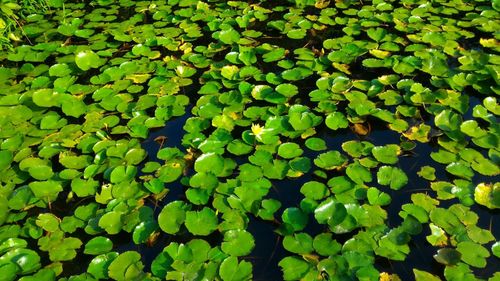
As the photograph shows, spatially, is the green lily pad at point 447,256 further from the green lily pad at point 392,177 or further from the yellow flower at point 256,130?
the yellow flower at point 256,130

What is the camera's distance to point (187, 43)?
377cm

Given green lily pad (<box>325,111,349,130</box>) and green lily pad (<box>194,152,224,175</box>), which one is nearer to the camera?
green lily pad (<box>194,152,224,175</box>)

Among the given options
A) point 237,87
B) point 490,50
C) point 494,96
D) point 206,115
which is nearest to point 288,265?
point 206,115

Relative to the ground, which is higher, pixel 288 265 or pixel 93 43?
pixel 93 43

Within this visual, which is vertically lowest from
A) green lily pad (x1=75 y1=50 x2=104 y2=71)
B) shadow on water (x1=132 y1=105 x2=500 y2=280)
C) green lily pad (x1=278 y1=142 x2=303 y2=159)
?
shadow on water (x1=132 y1=105 x2=500 y2=280)

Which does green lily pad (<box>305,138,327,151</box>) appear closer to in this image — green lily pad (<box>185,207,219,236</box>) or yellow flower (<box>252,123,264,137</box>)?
yellow flower (<box>252,123,264,137</box>)

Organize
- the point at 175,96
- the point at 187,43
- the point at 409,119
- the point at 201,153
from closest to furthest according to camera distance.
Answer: the point at 201,153, the point at 409,119, the point at 175,96, the point at 187,43

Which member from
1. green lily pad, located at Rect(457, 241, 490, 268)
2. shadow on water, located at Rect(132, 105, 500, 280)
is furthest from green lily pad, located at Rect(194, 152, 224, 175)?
green lily pad, located at Rect(457, 241, 490, 268)

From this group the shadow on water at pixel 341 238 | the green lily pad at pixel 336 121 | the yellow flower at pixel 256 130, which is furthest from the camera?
the green lily pad at pixel 336 121

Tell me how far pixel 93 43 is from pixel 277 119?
83.8 inches

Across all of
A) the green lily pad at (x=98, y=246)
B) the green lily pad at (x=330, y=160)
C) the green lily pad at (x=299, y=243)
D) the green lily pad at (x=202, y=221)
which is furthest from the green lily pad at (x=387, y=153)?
the green lily pad at (x=98, y=246)

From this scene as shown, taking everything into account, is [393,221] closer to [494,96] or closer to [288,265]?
[288,265]

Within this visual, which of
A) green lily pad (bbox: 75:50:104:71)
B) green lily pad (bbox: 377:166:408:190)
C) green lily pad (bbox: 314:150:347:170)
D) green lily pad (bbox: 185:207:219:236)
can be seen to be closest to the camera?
green lily pad (bbox: 185:207:219:236)

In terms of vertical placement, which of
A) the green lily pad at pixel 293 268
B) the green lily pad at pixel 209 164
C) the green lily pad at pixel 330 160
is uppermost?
the green lily pad at pixel 209 164
